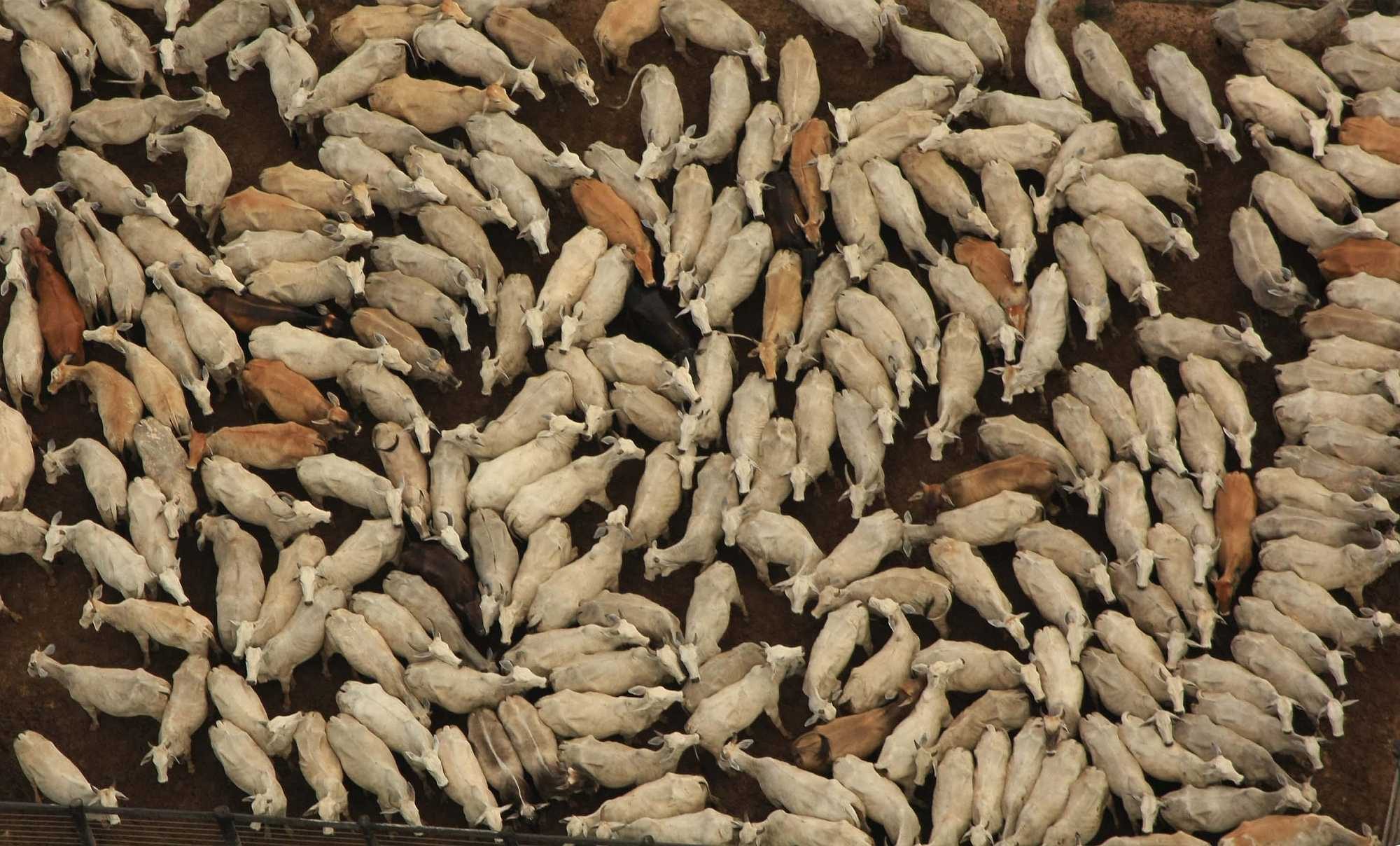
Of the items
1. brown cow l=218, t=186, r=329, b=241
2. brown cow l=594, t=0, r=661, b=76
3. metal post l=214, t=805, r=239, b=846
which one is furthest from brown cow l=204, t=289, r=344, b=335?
metal post l=214, t=805, r=239, b=846

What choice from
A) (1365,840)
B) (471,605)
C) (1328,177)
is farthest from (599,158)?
(1365,840)

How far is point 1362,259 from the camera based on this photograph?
741 inches

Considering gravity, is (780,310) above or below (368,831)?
above

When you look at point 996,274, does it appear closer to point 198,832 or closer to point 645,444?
point 645,444

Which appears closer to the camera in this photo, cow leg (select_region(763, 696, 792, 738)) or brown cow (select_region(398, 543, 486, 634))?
cow leg (select_region(763, 696, 792, 738))

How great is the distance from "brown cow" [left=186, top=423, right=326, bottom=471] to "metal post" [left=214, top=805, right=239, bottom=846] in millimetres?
3636

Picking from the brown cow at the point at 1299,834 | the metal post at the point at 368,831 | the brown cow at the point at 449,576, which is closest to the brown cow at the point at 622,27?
the brown cow at the point at 449,576

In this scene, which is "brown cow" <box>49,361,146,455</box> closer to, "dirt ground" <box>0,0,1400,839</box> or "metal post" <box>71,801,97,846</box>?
"dirt ground" <box>0,0,1400,839</box>

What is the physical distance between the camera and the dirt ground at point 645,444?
17.0 metres

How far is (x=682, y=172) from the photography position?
19422 mm

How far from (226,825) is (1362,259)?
12.5 meters

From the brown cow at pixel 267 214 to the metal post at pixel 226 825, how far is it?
6.28 meters

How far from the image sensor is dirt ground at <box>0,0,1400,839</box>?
1698 centimetres

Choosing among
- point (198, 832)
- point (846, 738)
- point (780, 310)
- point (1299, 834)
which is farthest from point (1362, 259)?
point (198, 832)
